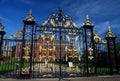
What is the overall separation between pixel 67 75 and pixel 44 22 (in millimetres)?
4195

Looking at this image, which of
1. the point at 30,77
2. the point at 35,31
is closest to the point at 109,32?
the point at 35,31

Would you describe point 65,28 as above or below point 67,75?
above

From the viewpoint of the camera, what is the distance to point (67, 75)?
1120cm

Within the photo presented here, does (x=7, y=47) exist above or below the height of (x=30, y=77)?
above

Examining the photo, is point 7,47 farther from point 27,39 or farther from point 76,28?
point 76,28

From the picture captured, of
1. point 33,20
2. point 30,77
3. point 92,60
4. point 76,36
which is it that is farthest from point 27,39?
point 92,60

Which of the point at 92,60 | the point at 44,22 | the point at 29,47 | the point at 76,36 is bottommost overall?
the point at 92,60

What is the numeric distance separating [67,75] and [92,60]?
2373 millimetres

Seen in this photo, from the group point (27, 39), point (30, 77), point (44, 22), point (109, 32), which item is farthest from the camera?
point (109, 32)

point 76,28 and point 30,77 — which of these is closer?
point 30,77

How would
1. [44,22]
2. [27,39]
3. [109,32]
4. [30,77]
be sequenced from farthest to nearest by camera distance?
[109,32]
[44,22]
[27,39]
[30,77]

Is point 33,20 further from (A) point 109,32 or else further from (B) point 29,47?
(A) point 109,32

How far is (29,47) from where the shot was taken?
10.8m

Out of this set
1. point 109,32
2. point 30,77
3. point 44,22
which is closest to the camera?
point 30,77
